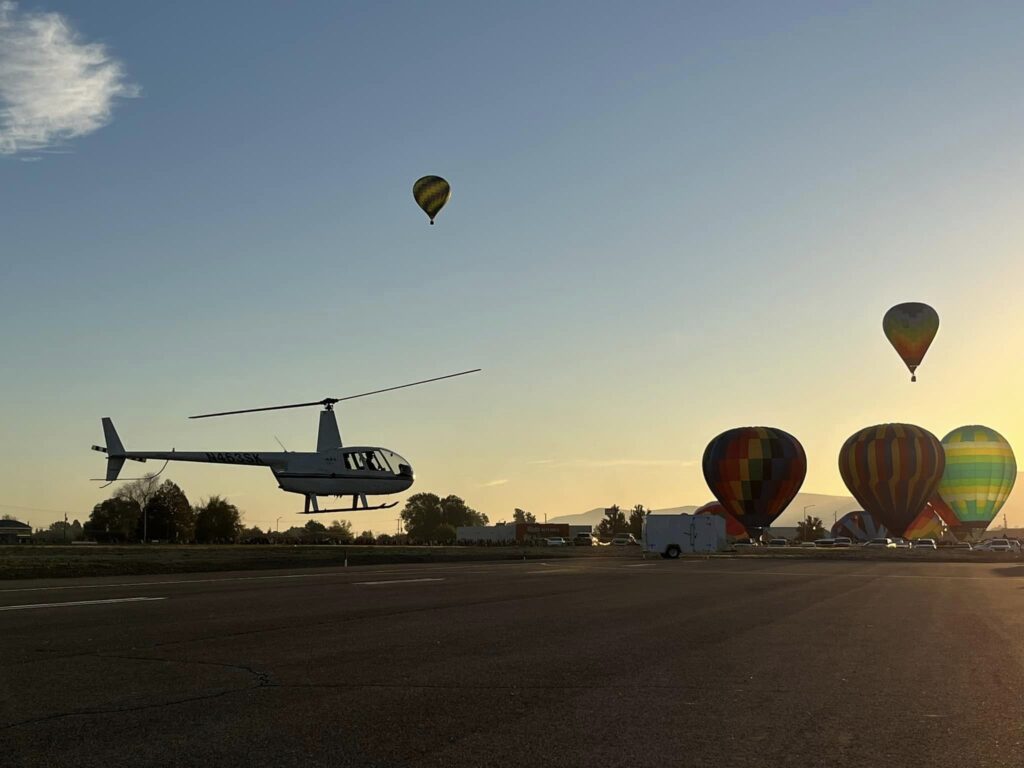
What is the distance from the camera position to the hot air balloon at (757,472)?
10200 centimetres

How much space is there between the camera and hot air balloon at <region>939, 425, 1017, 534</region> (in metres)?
120

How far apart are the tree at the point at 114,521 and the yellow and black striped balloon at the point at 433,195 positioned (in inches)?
3069

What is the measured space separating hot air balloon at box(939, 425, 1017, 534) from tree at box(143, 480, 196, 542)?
95193mm

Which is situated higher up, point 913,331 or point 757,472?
point 913,331

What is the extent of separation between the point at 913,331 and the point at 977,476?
38.4 metres

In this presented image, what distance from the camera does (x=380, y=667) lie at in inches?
406

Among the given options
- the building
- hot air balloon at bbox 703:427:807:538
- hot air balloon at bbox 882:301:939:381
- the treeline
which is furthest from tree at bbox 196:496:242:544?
hot air balloon at bbox 882:301:939:381

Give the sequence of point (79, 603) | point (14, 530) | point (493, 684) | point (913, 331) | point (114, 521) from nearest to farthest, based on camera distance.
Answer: point (493, 684), point (79, 603), point (913, 331), point (114, 521), point (14, 530)

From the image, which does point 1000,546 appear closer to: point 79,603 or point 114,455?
point 114,455

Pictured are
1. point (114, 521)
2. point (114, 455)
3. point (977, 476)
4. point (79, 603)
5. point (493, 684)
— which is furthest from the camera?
point (114, 521)

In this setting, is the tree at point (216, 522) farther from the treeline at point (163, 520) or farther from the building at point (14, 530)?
the building at point (14, 530)

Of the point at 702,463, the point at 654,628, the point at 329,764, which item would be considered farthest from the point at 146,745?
the point at 702,463

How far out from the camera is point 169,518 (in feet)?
409

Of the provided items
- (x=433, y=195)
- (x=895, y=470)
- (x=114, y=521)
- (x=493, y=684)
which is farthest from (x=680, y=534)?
(x=114, y=521)
